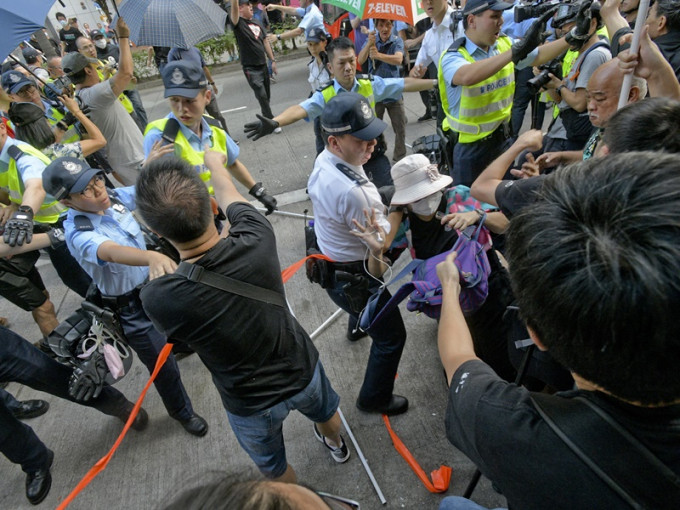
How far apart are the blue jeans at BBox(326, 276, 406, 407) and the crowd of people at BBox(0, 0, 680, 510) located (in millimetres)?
15

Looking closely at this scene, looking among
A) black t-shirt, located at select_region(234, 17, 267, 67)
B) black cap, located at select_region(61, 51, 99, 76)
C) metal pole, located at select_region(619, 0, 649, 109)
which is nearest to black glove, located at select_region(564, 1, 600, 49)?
metal pole, located at select_region(619, 0, 649, 109)

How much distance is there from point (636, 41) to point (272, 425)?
2.62 metres

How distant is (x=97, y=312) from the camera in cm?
233

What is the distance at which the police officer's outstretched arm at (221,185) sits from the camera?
6.32 feet

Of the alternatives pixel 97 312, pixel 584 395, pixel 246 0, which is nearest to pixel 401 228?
pixel 584 395

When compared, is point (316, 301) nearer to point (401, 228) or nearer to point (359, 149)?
point (401, 228)

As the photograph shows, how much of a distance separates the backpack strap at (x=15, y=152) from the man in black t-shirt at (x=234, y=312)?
2094 millimetres

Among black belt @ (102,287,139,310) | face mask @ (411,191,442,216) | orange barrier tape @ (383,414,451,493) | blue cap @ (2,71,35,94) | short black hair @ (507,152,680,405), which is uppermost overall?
blue cap @ (2,71,35,94)

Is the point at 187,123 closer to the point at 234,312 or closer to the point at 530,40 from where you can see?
the point at 234,312

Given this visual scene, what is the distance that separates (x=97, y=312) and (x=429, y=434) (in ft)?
7.11

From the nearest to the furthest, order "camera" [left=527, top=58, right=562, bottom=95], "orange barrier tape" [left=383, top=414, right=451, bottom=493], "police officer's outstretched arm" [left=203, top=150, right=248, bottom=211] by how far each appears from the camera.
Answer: "police officer's outstretched arm" [left=203, top=150, right=248, bottom=211]
"orange barrier tape" [left=383, top=414, right=451, bottom=493]
"camera" [left=527, top=58, right=562, bottom=95]

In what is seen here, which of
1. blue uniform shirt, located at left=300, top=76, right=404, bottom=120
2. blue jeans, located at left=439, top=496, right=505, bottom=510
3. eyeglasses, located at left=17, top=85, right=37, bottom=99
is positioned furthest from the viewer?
eyeglasses, located at left=17, top=85, right=37, bottom=99

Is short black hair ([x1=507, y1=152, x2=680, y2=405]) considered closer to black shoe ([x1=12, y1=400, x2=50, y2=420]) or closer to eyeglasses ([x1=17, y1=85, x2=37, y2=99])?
black shoe ([x1=12, y1=400, x2=50, y2=420])

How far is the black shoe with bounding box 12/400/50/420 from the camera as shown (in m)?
2.99
